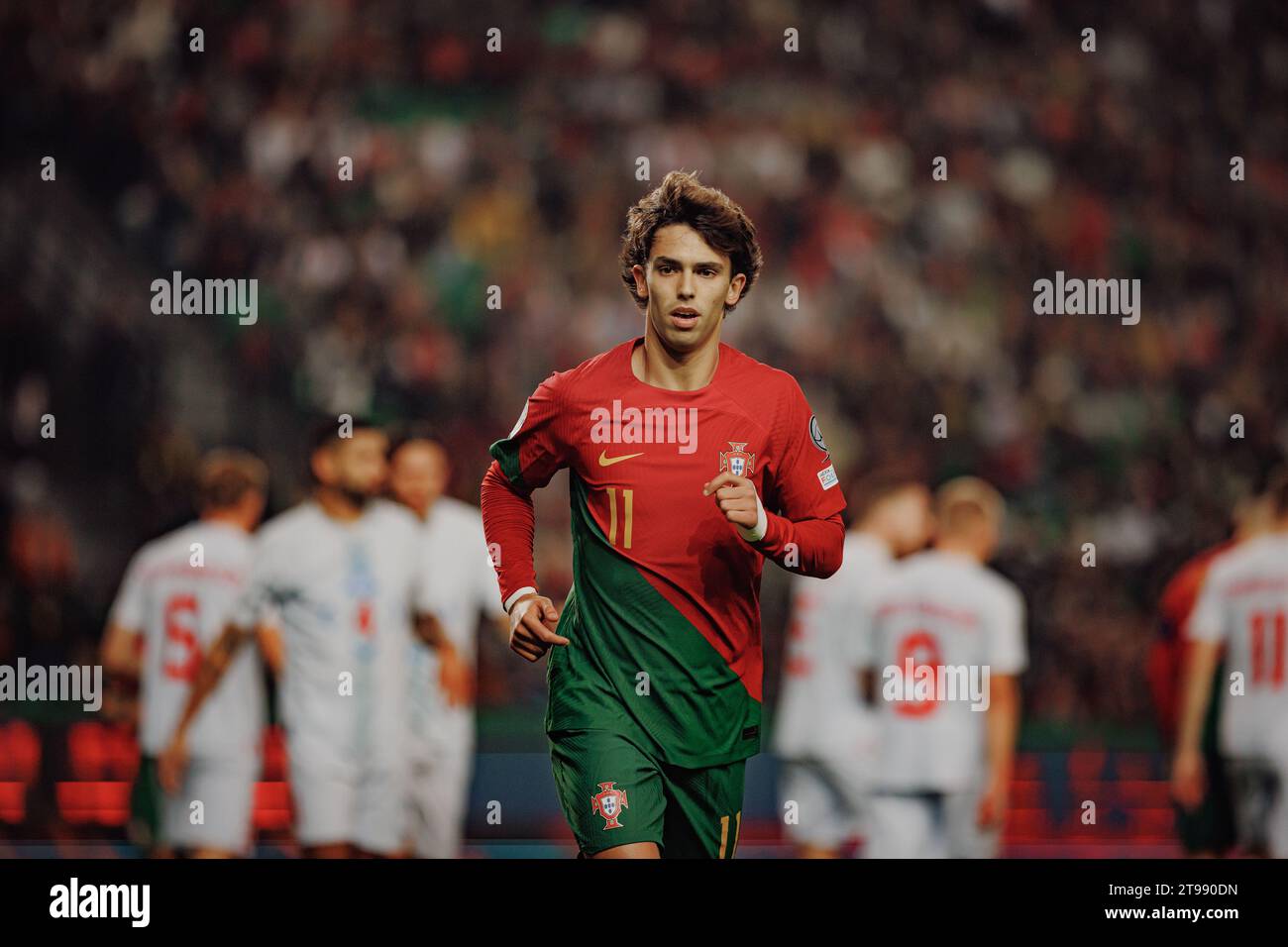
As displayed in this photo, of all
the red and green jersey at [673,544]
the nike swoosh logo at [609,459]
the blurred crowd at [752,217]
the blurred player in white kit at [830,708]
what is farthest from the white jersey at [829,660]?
the nike swoosh logo at [609,459]

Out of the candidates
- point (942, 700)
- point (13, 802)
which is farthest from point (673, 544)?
point (13, 802)

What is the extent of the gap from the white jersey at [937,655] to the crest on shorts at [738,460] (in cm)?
301

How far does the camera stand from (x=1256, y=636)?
659 cm

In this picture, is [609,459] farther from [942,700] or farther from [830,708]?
[830,708]

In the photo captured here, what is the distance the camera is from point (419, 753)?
271 inches

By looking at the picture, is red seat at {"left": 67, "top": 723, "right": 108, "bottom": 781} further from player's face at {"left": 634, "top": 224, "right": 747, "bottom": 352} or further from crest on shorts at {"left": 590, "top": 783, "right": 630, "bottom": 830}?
player's face at {"left": 634, "top": 224, "right": 747, "bottom": 352}

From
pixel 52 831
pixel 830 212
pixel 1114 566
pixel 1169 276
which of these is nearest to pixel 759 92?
pixel 830 212

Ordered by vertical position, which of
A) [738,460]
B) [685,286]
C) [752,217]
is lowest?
[738,460]

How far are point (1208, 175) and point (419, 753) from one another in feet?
21.3

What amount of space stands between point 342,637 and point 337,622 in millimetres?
66

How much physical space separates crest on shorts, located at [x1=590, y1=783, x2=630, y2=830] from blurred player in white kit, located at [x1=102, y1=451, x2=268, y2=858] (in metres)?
3.44

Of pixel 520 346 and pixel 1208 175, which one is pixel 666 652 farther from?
pixel 1208 175

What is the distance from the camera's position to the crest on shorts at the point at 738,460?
383 centimetres

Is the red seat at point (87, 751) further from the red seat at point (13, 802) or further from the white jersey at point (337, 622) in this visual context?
the white jersey at point (337, 622)
